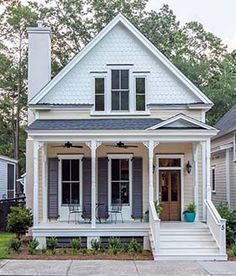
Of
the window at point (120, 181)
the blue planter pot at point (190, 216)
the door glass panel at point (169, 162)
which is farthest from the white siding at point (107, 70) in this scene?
the blue planter pot at point (190, 216)

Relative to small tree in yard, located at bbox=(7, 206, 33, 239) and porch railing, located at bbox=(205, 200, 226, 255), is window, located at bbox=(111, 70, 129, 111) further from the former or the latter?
small tree in yard, located at bbox=(7, 206, 33, 239)

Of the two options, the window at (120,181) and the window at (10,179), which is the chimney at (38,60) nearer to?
the window at (120,181)

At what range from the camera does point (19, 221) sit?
17578 mm

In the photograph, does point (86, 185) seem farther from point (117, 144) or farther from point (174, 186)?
point (174, 186)

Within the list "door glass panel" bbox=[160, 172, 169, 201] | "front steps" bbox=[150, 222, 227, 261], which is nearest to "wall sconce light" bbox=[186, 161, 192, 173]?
"door glass panel" bbox=[160, 172, 169, 201]

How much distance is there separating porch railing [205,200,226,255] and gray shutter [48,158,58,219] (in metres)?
5.87

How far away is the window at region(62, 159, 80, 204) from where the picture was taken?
20.2 m

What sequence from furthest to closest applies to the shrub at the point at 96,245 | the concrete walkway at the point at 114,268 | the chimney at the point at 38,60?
the chimney at the point at 38,60 < the shrub at the point at 96,245 < the concrete walkway at the point at 114,268

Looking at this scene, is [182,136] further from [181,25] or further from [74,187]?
[181,25]

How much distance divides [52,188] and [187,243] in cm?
605

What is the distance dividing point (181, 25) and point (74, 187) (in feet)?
84.9

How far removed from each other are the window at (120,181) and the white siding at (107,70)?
102 inches

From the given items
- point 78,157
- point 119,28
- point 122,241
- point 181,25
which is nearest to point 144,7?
point 181,25

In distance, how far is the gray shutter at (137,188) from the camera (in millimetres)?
20078
